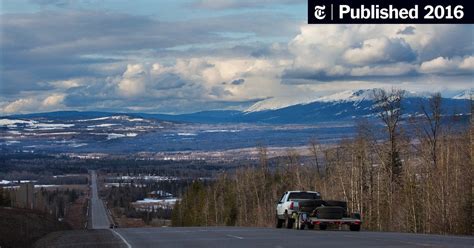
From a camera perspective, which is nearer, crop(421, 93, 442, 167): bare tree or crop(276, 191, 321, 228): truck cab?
crop(276, 191, 321, 228): truck cab

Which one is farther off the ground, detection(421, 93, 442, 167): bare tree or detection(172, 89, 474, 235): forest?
detection(421, 93, 442, 167): bare tree

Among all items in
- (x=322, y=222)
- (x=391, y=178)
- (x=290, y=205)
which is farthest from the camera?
(x=391, y=178)

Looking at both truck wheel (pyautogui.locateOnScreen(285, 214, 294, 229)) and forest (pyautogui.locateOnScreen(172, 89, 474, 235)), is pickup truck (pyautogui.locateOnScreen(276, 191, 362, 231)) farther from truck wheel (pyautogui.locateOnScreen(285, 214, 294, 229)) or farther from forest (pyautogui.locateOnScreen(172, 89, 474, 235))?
forest (pyautogui.locateOnScreen(172, 89, 474, 235))

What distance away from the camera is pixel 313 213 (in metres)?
38.6

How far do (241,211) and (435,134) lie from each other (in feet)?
147

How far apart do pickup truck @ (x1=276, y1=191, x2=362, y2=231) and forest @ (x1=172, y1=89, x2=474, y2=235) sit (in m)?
7.08

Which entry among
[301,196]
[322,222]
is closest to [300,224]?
[322,222]

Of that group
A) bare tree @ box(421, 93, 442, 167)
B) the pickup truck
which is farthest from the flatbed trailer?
bare tree @ box(421, 93, 442, 167)

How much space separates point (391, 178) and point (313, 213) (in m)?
36.5

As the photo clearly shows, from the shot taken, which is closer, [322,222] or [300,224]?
[322,222]

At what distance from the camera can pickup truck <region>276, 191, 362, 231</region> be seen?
124ft

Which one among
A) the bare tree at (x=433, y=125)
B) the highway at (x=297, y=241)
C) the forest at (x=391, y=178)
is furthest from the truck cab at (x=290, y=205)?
the bare tree at (x=433, y=125)

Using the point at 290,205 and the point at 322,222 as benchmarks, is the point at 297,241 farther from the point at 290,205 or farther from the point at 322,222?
Answer: the point at 290,205

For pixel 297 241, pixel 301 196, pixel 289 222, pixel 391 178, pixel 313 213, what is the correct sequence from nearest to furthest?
pixel 297 241, pixel 313 213, pixel 289 222, pixel 301 196, pixel 391 178
